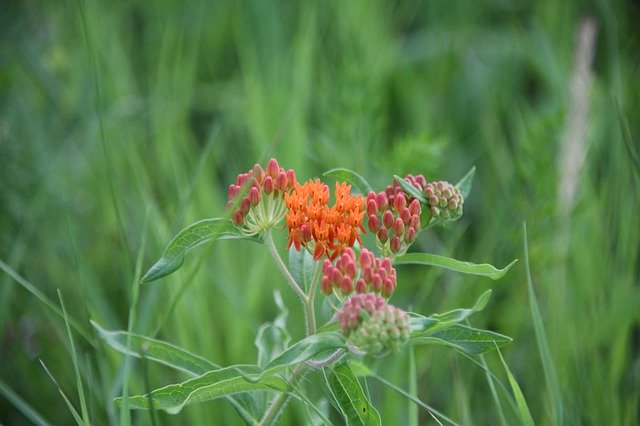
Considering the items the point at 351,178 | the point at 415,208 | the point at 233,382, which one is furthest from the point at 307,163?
the point at 233,382

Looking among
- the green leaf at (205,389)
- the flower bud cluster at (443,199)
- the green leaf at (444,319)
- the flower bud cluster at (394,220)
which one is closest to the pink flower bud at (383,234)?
the flower bud cluster at (394,220)

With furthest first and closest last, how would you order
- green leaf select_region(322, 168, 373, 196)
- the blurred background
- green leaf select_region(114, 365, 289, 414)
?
the blurred background → green leaf select_region(322, 168, 373, 196) → green leaf select_region(114, 365, 289, 414)

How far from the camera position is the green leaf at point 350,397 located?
5.04 feet

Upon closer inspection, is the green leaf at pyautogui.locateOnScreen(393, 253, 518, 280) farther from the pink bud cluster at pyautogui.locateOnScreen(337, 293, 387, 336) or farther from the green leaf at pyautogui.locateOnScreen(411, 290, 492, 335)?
the pink bud cluster at pyautogui.locateOnScreen(337, 293, 387, 336)

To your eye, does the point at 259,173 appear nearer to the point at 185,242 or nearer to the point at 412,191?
the point at 185,242

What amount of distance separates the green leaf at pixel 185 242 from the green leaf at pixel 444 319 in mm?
435

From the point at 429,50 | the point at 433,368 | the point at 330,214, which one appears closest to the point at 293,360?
the point at 330,214

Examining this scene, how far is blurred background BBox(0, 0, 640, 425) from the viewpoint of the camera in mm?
2455

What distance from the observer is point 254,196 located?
1601 millimetres

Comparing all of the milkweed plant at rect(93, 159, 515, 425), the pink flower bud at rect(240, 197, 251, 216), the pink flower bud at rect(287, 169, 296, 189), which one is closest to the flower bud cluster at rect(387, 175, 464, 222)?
the milkweed plant at rect(93, 159, 515, 425)

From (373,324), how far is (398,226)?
31 centimetres

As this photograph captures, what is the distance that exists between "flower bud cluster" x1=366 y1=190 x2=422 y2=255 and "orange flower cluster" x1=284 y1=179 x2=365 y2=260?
7 cm

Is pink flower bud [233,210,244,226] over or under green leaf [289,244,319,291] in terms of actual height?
over

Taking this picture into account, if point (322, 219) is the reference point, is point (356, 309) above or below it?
below
